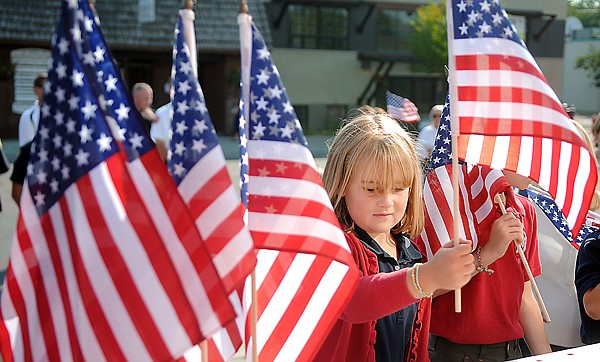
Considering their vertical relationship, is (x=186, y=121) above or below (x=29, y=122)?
above

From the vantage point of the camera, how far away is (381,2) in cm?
2895

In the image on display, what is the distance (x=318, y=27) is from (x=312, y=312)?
26.8m

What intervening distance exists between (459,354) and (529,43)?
106 feet

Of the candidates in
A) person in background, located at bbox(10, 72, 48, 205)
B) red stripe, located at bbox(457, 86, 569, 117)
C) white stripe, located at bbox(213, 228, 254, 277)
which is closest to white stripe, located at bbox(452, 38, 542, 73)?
red stripe, located at bbox(457, 86, 569, 117)

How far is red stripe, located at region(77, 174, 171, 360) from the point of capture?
1.86m

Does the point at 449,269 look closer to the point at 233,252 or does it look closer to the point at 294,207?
the point at 294,207

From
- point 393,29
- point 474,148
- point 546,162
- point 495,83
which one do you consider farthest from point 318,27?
point 495,83

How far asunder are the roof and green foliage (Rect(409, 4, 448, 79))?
696 cm

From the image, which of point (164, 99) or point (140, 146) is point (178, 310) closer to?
point (140, 146)

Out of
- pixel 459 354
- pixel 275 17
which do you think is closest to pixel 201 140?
pixel 459 354

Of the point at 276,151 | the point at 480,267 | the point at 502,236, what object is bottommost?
the point at 480,267

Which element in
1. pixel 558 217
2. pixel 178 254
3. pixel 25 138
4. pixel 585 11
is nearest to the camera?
pixel 178 254

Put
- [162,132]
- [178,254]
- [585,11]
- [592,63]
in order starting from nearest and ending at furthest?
[178,254] < [162,132] < [592,63] < [585,11]

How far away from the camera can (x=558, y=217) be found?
3686mm
